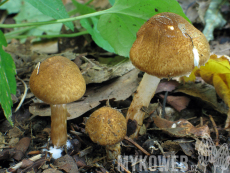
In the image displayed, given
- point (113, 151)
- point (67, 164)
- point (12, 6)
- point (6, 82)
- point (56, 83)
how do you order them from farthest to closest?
point (12, 6), point (113, 151), point (67, 164), point (6, 82), point (56, 83)

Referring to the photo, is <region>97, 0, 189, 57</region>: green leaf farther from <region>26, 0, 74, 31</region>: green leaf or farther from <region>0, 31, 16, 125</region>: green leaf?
<region>0, 31, 16, 125</region>: green leaf

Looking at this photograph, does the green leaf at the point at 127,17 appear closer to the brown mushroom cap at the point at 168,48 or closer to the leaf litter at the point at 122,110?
the brown mushroom cap at the point at 168,48

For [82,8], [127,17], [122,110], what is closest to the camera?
[127,17]

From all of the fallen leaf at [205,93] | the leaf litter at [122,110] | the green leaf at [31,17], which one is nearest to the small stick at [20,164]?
the leaf litter at [122,110]

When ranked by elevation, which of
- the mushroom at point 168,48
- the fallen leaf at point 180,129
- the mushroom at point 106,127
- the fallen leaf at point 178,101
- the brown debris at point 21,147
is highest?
the mushroom at point 168,48

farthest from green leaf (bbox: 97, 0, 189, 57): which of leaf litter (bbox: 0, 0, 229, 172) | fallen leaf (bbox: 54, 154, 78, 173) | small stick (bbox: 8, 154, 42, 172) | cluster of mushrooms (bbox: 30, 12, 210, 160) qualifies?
small stick (bbox: 8, 154, 42, 172)

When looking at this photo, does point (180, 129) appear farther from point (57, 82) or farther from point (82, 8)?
point (82, 8)

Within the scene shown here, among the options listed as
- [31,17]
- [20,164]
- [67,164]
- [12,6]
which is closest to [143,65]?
[67,164]

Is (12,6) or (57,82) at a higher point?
(12,6)
